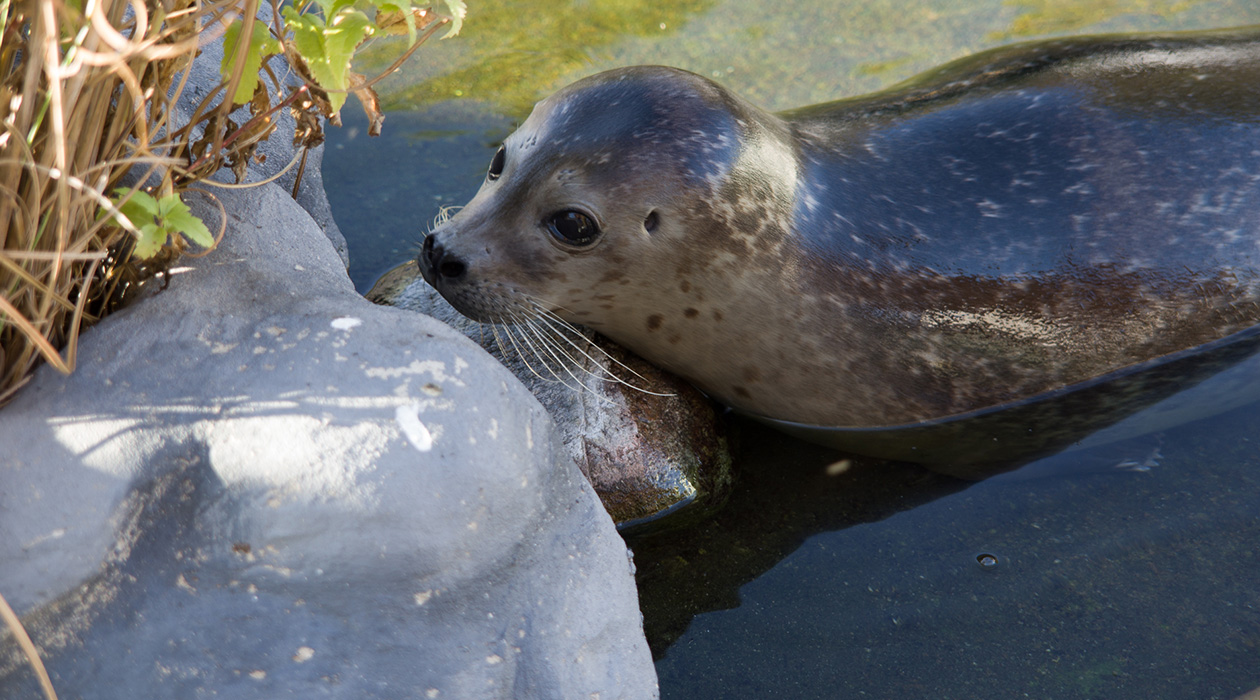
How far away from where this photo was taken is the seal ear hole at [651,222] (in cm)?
283

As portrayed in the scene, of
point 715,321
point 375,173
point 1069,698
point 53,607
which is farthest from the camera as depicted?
point 375,173

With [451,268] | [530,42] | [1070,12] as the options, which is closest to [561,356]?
[451,268]

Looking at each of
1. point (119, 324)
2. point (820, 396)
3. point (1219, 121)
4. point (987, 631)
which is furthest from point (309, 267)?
point (1219, 121)

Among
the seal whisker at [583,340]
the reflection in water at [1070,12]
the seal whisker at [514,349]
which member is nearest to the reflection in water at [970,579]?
the seal whisker at [583,340]

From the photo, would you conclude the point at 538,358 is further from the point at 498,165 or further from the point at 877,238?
the point at 877,238

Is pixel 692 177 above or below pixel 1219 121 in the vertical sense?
below

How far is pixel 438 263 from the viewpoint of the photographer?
9.64 feet

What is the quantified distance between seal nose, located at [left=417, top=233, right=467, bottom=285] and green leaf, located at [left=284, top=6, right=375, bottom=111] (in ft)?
3.50

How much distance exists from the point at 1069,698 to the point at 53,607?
2.22 metres

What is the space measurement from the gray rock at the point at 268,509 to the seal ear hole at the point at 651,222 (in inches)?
37.2

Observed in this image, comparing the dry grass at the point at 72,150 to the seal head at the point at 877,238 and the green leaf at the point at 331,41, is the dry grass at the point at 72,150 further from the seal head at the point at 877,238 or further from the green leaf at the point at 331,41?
the seal head at the point at 877,238

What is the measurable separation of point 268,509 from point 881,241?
1.92 meters

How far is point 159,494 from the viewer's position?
1.78 m

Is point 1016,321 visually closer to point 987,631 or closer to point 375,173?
point 987,631
